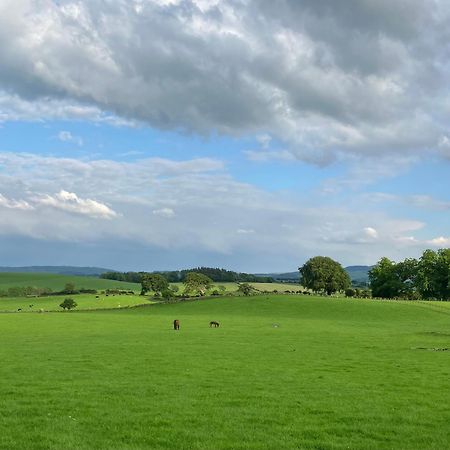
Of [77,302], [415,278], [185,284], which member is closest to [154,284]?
[185,284]

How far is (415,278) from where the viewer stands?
467ft

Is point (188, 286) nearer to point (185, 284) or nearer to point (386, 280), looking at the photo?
point (185, 284)

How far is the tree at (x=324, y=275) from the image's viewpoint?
462ft

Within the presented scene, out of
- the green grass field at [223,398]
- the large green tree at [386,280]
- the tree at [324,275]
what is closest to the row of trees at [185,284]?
the tree at [324,275]

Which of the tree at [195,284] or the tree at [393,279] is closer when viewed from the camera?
the tree at [393,279]

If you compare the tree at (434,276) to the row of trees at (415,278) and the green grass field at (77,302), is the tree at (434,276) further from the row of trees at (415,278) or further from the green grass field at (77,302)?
the green grass field at (77,302)

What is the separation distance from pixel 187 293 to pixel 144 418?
142133 mm

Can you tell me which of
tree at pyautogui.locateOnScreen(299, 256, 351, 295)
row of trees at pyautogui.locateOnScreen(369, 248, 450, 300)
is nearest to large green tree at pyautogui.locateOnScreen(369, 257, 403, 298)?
row of trees at pyautogui.locateOnScreen(369, 248, 450, 300)

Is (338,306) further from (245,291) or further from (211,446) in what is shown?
(211,446)

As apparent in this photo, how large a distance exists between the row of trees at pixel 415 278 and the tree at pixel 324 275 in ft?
32.6

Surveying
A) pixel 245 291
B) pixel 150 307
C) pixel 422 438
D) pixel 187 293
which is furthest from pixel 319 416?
pixel 187 293

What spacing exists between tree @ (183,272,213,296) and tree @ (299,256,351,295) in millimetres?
30091

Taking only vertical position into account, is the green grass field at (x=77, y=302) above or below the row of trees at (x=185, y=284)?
below

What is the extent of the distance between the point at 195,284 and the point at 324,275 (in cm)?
3805
